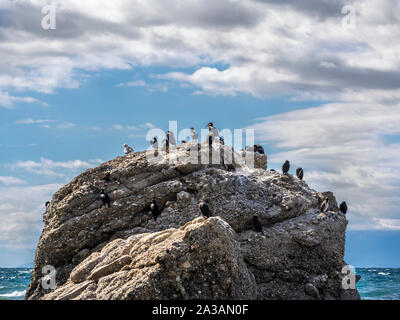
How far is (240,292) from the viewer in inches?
757

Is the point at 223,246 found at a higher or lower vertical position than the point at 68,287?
higher

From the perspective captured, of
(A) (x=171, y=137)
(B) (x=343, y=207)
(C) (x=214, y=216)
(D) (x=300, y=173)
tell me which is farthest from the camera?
(A) (x=171, y=137)

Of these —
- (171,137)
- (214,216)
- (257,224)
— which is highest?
(171,137)

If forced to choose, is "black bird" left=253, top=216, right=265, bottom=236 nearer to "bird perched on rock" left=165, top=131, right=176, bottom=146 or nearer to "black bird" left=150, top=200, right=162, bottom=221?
"black bird" left=150, top=200, right=162, bottom=221

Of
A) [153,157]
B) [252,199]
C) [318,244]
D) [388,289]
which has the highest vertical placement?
[153,157]

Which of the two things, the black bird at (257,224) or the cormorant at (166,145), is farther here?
the cormorant at (166,145)

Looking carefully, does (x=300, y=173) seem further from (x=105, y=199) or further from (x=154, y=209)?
(x=105, y=199)

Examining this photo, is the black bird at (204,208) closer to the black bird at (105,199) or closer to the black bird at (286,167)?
the black bird at (105,199)

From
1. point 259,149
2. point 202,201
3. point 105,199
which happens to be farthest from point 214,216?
point 259,149

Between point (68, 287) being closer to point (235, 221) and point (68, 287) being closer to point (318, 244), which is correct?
point (235, 221)

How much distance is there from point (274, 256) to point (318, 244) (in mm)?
2686

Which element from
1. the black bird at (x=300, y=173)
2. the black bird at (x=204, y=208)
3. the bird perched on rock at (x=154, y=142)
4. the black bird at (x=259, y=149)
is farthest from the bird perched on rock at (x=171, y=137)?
the black bird at (x=300, y=173)
